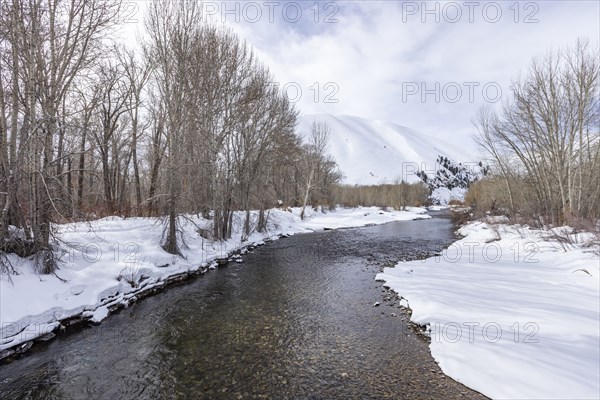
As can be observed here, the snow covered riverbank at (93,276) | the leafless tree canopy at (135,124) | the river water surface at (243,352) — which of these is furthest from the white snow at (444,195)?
the river water surface at (243,352)

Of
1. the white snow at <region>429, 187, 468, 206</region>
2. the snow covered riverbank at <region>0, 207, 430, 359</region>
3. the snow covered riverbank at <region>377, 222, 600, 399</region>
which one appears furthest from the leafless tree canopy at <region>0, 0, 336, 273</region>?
the white snow at <region>429, 187, 468, 206</region>

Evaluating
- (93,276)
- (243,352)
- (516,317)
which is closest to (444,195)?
(516,317)

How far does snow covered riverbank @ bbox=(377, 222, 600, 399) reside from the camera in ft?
15.9

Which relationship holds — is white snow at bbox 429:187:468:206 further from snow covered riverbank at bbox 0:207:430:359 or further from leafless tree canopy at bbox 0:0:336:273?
snow covered riverbank at bbox 0:207:430:359

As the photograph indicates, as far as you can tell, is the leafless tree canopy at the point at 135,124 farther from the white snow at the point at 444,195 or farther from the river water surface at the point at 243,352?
the white snow at the point at 444,195

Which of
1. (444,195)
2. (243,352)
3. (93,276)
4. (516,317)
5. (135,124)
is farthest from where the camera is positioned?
(444,195)

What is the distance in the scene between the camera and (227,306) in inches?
358

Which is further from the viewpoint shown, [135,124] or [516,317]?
[135,124]

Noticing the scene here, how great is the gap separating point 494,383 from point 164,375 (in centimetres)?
576

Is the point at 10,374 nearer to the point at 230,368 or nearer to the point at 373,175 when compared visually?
the point at 230,368

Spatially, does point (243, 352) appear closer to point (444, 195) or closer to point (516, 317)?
point (516, 317)

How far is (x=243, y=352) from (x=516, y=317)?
6223 millimetres

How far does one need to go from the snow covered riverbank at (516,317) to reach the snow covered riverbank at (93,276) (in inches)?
328

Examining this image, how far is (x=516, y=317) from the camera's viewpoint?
6859 mm
